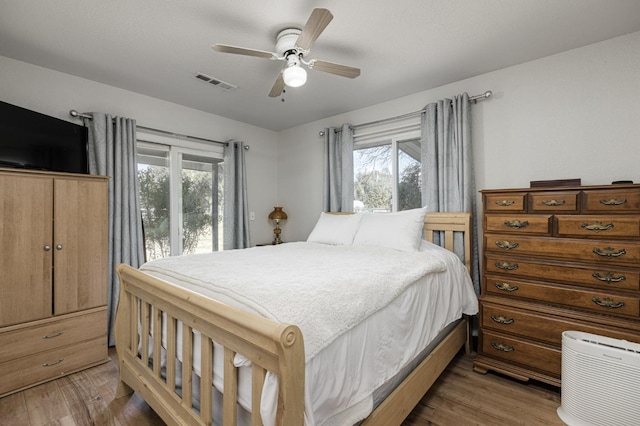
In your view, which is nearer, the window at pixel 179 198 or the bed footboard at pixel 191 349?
the bed footboard at pixel 191 349

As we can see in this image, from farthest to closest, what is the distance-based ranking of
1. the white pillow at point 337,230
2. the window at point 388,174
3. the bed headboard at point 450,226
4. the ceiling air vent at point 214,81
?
the window at point 388,174, the white pillow at point 337,230, the ceiling air vent at point 214,81, the bed headboard at point 450,226

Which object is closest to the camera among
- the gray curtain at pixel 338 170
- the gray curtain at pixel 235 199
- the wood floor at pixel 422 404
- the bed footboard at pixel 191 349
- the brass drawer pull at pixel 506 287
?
the bed footboard at pixel 191 349

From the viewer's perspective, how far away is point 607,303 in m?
1.76

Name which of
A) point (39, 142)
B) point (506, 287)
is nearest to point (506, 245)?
point (506, 287)

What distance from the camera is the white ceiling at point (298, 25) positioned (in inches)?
69.5

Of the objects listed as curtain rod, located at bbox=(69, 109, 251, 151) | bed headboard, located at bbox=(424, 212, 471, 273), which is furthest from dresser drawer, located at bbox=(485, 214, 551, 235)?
curtain rod, located at bbox=(69, 109, 251, 151)

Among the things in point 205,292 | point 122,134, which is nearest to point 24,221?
point 122,134

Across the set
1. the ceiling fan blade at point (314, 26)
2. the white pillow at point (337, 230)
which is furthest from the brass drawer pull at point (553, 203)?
the ceiling fan blade at point (314, 26)

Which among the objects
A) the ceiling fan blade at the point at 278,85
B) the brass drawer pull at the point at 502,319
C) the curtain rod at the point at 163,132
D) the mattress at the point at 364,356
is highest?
the ceiling fan blade at the point at 278,85

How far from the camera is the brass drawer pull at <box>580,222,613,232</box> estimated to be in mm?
1762

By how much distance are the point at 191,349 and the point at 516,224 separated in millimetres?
2200

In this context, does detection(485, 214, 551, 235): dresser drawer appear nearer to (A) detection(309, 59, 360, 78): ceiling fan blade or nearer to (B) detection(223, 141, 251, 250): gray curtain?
(A) detection(309, 59, 360, 78): ceiling fan blade

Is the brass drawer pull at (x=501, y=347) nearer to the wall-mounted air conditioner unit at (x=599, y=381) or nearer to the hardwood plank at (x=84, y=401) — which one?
the wall-mounted air conditioner unit at (x=599, y=381)

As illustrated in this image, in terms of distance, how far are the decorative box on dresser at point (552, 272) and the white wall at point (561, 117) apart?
56cm
